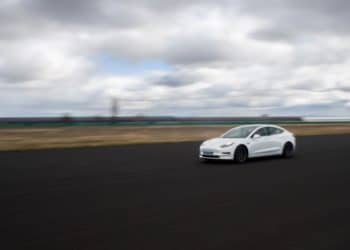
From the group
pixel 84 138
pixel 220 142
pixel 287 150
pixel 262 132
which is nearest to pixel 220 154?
pixel 220 142

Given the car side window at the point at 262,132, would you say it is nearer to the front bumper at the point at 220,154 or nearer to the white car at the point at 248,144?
the white car at the point at 248,144

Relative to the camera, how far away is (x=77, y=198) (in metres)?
9.35

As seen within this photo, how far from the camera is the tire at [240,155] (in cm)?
1670

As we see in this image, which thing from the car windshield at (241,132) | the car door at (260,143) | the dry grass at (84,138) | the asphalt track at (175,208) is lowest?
the asphalt track at (175,208)

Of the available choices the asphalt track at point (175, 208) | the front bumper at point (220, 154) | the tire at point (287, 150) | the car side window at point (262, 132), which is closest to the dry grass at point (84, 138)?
the front bumper at point (220, 154)

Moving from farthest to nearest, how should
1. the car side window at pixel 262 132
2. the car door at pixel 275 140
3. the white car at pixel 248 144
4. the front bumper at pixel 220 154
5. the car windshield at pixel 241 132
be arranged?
the car door at pixel 275 140, the car side window at pixel 262 132, the car windshield at pixel 241 132, the white car at pixel 248 144, the front bumper at pixel 220 154

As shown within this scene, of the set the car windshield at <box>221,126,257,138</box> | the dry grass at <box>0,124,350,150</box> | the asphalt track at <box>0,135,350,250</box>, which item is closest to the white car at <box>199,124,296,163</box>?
the car windshield at <box>221,126,257,138</box>

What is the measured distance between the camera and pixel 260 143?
17734 millimetres

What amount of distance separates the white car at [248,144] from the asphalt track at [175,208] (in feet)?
Answer: 5.24

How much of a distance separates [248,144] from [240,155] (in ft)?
2.06

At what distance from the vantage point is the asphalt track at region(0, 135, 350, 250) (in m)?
6.10

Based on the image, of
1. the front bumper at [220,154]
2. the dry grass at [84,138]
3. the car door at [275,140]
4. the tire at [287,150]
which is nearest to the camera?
the front bumper at [220,154]

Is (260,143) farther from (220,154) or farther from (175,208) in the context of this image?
(175,208)

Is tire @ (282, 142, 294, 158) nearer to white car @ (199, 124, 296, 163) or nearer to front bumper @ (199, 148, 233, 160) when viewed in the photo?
white car @ (199, 124, 296, 163)
